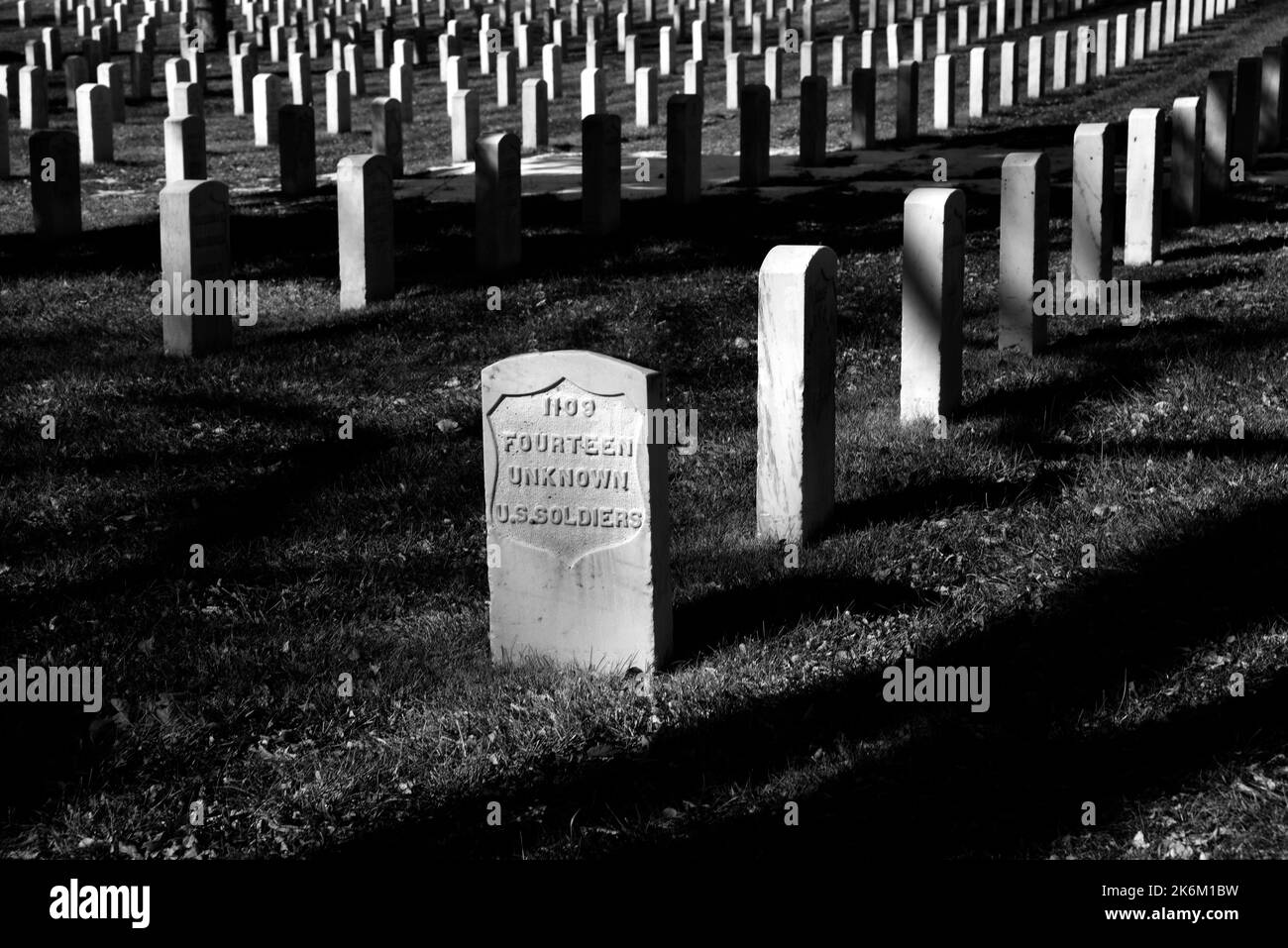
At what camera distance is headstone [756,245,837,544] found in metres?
6.44

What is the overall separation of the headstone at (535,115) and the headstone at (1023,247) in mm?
11473

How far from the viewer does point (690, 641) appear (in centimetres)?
571

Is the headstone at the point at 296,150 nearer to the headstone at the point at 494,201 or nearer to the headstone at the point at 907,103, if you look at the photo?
the headstone at the point at 494,201

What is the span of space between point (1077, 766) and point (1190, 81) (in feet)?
72.2

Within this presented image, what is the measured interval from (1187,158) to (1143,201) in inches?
61.5

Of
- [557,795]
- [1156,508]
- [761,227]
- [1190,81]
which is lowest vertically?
[557,795]

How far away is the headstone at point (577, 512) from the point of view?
211 inches

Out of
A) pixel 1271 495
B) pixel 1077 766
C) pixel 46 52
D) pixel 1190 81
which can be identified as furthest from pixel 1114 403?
pixel 46 52

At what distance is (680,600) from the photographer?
6047mm

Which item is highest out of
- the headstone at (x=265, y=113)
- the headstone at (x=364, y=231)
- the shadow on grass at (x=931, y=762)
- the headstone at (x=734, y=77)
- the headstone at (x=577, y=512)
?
the headstone at (x=734, y=77)

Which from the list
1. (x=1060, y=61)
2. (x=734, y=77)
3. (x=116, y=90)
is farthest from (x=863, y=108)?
(x=116, y=90)

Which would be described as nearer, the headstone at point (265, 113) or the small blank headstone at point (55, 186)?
the small blank headstone at point (55, 186)

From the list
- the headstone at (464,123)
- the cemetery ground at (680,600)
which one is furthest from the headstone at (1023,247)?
the headstone at (464,123)
